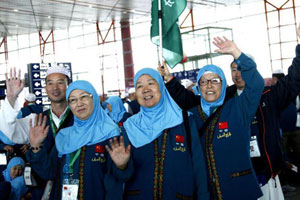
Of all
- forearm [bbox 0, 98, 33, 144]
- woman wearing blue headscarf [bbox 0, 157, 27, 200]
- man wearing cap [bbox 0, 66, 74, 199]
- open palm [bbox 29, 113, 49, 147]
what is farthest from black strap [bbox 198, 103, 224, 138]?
woman wearing blue headscarf [bbox 0, 157, 27, 200]

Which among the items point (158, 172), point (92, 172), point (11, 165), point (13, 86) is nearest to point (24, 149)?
point (11, 165)

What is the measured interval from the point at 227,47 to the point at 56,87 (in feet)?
4.51

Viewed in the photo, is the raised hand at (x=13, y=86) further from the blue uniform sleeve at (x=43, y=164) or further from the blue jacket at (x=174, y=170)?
the blue jacket at (x=174, y=170)

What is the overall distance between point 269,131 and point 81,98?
1.49 metres

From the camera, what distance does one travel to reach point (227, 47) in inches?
97.0

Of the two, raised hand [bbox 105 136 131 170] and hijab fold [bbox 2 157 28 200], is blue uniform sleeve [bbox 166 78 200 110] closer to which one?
raised hand [bbox 105 136 131 170]

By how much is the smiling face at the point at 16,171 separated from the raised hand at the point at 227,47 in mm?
2130

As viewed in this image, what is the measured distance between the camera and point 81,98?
2.36m

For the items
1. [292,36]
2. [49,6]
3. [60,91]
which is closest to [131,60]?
[49,6]

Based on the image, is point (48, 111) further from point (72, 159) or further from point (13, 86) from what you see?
point (72, 159)

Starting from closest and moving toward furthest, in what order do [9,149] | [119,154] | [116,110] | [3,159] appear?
[119,154] < [3,159] < [9,149] < [116,110]

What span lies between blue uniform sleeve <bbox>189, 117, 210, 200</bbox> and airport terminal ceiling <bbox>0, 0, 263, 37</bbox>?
1245 cm

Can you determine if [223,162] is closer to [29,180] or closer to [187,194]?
[187,194]

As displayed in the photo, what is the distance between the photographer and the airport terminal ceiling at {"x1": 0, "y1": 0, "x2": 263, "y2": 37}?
13.8 metres
